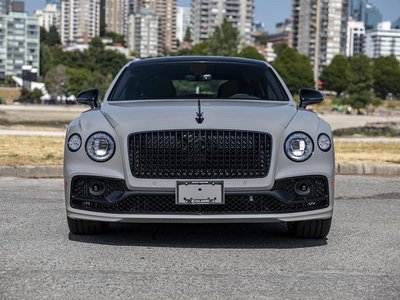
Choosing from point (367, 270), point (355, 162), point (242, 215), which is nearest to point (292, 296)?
point (367, 270)

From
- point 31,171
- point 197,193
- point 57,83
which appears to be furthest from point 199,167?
point 57,83

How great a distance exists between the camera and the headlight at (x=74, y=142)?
618 cm

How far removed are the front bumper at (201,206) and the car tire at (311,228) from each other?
0.26m

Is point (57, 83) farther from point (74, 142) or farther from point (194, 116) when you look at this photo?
point (194, 116)

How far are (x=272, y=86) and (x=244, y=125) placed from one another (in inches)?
61.5

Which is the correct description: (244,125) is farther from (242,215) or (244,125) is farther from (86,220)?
(86,220)

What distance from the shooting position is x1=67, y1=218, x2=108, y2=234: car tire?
6434mm

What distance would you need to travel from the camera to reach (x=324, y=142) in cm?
623

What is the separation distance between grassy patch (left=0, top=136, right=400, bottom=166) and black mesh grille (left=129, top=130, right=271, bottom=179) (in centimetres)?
701

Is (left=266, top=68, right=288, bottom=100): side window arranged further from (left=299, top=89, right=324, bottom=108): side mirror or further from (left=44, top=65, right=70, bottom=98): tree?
(left=44, top=65, right=70, bottom=98): tree

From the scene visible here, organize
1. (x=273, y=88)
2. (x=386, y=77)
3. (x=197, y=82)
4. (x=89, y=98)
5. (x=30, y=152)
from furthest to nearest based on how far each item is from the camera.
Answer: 1. (x=386, y=77)
2. (x=30, y=152)
3. (x=197, y=82)
4. (x=273, y=88)
5. (x=89, y=98)

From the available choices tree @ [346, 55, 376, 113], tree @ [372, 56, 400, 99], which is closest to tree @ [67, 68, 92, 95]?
tree @ [372, 56, 400, 99]

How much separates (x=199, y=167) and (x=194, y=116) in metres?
0.42

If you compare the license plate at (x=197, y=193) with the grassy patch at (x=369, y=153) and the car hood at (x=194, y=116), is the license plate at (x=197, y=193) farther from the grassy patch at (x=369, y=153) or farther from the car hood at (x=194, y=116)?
the grassy patch at (x=369, y=153)
